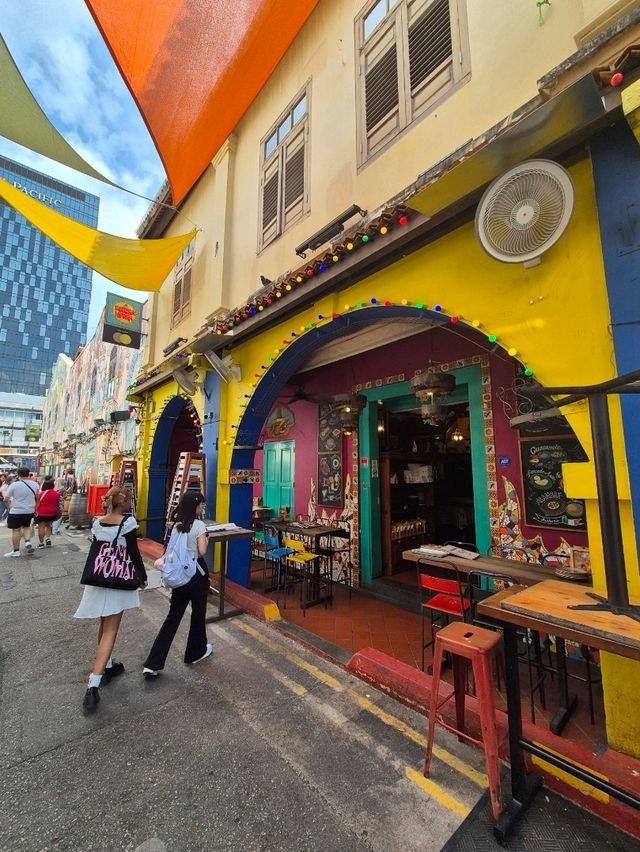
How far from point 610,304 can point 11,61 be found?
7.70 m

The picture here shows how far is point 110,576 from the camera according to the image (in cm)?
311

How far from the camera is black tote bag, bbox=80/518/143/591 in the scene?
308cm

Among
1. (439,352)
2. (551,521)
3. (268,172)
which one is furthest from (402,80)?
(551,521)

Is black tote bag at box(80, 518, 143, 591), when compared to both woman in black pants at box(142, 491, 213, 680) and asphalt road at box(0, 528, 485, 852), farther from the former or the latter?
asphalt road at box(0, 528, 485, 852)

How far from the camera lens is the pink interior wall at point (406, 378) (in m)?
5.09

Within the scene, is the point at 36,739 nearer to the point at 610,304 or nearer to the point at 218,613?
the point at 218,613

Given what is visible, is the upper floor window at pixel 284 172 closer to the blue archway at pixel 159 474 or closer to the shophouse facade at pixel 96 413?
the blue archway at pixel 159 474

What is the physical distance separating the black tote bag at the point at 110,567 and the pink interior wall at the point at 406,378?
414 cm

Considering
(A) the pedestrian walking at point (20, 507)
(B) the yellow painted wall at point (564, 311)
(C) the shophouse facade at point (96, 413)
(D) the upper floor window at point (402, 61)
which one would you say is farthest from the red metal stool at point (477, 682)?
(C) the shophouse facade at point (96, 413)

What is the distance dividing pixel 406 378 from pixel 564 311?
4.15m

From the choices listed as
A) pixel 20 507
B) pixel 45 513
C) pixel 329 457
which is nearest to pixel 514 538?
pixel 329 457

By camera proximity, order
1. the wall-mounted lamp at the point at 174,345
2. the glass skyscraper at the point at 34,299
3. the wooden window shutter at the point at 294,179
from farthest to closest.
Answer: the glass skyscraper at the point at 34,299 → the wall-mounted lamp at the point at 174,345 → the wooden window shutter at the point at 294,179

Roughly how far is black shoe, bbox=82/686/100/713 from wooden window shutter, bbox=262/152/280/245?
20.7 feet

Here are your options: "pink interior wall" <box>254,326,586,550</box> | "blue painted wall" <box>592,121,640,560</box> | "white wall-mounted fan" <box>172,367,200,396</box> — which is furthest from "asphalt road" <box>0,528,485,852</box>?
"white wall-mounted fan" <box>172,367,200,396</box>
